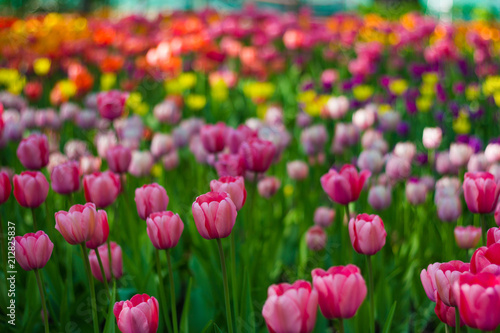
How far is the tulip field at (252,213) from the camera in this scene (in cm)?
117

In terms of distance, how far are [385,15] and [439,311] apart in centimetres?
792

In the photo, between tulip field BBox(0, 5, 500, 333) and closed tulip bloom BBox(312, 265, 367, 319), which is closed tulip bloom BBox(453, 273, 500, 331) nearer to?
tulip field BBox(0, 5, 500, 333)

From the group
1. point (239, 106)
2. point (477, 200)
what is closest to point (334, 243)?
point (477, 200)

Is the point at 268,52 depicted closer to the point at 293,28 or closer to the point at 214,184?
the point at 293,28

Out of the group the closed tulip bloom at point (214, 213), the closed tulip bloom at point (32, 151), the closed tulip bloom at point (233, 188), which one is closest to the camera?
the closed tulip bloom at point (214, 213)

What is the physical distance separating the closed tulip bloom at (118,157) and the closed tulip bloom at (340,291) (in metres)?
1.07

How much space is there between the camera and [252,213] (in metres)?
2.13

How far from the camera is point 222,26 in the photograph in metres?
5.80

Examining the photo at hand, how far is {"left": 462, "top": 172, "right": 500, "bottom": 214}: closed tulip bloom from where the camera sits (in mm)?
1333

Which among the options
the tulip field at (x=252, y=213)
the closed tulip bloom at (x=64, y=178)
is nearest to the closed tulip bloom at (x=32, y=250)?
the tulip field at (x=252, y=213)

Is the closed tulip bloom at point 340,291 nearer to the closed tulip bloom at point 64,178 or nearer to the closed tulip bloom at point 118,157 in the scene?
the closed tulip bloom at point 64,178

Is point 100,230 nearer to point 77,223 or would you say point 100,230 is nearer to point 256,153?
point 77,223

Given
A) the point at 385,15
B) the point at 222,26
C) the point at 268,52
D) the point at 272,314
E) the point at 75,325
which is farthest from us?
the point at 385,15

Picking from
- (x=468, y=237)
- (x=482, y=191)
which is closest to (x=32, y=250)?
(x=482, y=191)
